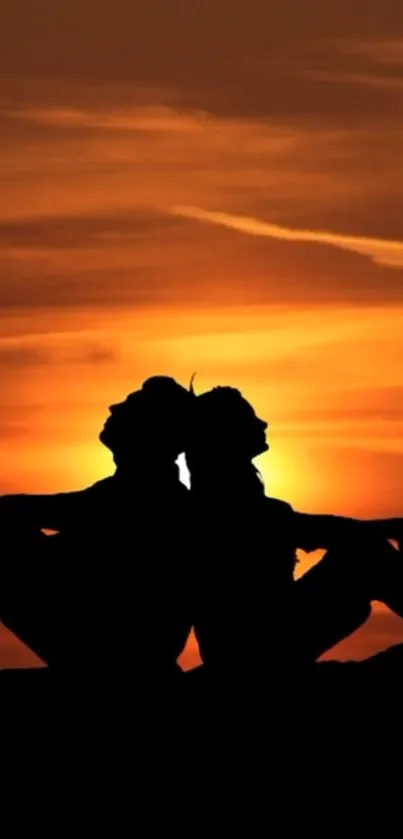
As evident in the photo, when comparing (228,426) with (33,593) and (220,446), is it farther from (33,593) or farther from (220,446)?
(33,593)

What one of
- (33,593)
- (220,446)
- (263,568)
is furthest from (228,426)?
(33,593)

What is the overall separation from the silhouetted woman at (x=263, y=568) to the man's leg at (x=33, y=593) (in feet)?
3.75

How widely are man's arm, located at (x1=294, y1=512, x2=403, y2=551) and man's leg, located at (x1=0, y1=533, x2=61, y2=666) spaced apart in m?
1.81

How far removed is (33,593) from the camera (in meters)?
40.4

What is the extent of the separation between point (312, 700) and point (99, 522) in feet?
6.60

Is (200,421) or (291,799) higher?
(200,421)

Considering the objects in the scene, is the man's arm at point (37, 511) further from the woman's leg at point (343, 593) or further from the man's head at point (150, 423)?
the woman's leg at point (343, 593)

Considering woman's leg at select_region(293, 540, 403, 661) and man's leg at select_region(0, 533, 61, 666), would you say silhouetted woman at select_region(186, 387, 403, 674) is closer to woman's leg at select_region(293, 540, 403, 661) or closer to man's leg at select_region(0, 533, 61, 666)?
woman's leg at select_region(293, 540, 403, 661)

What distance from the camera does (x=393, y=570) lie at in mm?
40562

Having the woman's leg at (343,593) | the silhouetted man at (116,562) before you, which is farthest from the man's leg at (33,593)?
the woman's leg at (343,593)

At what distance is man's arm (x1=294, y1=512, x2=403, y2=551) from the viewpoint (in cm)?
4053

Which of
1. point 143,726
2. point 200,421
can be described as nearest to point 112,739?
point 143,726

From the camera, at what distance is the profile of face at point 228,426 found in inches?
1614

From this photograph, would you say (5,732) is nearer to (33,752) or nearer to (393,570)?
(33,752)
